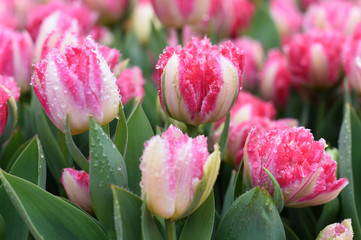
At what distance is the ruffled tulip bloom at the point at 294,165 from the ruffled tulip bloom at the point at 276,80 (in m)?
0.55

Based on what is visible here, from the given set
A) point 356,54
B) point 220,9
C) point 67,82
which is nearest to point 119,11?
point 220,9

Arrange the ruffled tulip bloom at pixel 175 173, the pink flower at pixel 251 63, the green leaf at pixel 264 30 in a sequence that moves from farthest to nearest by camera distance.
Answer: the green leaf at pixel 264 30, the pink flower at pixel 251 63, the ruffled tulip bloom at pixel 175 173

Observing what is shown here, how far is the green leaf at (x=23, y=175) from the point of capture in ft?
2.01

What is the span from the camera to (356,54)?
0.86 m

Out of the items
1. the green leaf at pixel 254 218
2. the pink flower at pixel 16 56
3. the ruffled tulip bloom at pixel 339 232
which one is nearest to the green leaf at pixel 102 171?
the green leaf at pixel 254 218

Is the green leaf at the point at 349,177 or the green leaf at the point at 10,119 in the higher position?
the green leaf at the point at 10,119

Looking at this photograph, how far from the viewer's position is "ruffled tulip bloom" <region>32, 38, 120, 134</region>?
54cm

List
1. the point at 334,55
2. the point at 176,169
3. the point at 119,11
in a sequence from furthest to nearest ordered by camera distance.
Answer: the point at 119,11 < the point at 334,55 < the point at 176,169

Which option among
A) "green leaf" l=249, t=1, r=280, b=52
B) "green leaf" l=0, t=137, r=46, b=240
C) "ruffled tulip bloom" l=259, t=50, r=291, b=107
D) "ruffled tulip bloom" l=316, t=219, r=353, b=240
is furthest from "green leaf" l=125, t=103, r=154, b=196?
"green leaf" l=249, t=1, r=280, b=52

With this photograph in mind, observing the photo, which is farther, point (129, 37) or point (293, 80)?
point (129, 37)

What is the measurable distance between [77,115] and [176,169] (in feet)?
0.46

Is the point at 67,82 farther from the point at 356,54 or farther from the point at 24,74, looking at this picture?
the point at 356,54

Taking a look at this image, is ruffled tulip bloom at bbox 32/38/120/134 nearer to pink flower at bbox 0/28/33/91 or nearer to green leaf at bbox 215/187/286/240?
green leaf at bbox 215/187/286/240

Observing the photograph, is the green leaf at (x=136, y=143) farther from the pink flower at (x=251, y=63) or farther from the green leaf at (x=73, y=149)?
the pink flower at (x=251, y=63)
